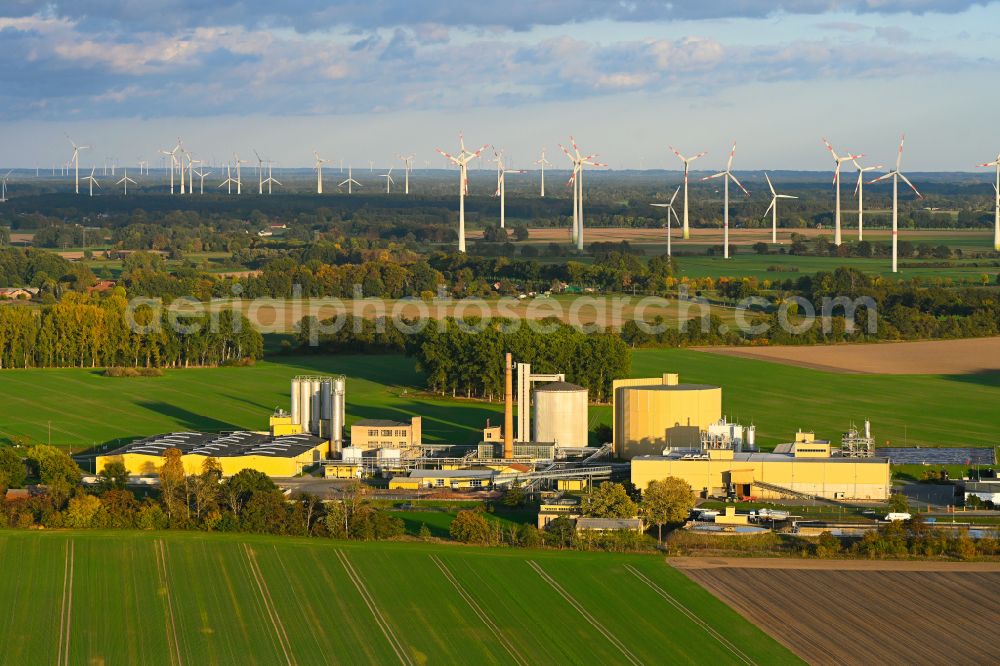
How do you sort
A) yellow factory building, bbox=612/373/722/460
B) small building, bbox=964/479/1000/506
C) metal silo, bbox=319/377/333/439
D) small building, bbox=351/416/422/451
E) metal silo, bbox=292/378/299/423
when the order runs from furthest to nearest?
metal silo, bbox=292/378/299/423 → metal silo, bbox=319/377/333/439 → small building, bbox=351/416/422/451 → yellow factory building, bbox=612/373/722/460 → small building, bbox=964/479/1000/506

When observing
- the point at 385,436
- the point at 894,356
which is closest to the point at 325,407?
the point at 385,436

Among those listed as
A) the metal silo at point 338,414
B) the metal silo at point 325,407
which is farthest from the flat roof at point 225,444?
the metal silo at point 325,407

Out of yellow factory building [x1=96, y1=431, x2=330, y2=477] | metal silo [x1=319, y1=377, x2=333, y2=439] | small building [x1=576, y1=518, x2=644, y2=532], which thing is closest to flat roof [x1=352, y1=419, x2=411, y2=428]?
metal silo [x1=319, y1=377, x2=333, y2=439]

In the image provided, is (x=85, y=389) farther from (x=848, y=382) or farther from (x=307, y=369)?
(x=848, y=382)

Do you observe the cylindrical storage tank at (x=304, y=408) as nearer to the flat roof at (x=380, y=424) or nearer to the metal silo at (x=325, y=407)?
the metal silo at (x=325, y=407)

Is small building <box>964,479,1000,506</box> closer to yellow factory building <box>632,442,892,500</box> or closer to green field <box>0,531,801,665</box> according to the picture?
yellow factory building <box>632,442,892,500</box>

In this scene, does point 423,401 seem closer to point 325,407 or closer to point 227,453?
point 325,407
